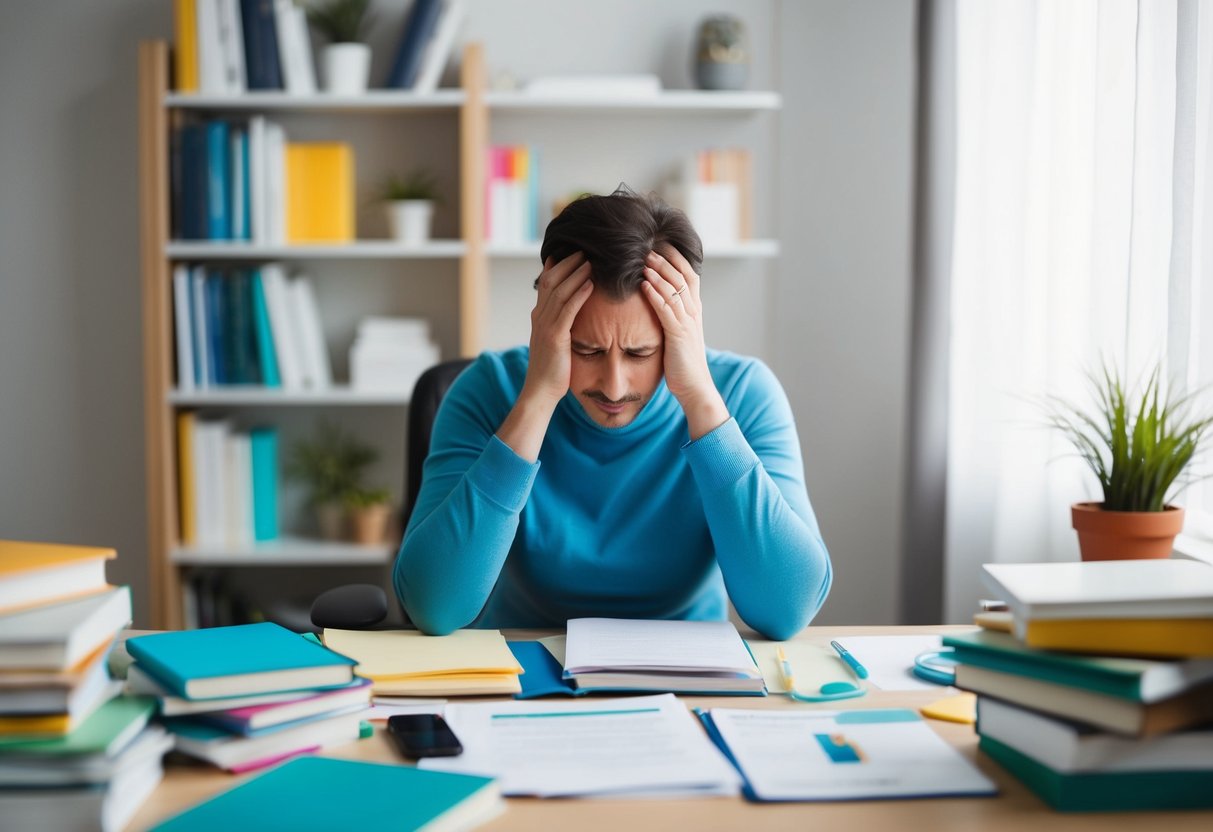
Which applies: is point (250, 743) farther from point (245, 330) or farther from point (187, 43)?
point (187, 43)

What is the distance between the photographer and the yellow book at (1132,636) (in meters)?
0.95

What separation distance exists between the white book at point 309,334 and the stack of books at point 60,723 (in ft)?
6.80

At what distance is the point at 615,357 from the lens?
153cm

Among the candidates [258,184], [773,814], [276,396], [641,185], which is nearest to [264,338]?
[276,396]

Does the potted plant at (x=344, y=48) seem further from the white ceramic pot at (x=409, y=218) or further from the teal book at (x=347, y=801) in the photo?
the teal book at (x=347, y=801)

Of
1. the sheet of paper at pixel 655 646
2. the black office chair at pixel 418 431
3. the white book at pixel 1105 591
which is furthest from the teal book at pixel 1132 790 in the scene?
the black office chair at pixel 418 431

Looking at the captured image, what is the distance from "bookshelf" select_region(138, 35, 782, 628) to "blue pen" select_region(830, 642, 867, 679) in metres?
1.74

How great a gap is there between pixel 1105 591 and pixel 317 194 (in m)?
2.43

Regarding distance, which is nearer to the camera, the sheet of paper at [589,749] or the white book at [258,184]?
the sheet of paper at [589,749]

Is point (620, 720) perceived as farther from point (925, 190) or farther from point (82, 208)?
point (82, 208)

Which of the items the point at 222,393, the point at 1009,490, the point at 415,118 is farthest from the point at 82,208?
the point at 1009,490

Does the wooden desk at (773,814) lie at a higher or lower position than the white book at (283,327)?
lower

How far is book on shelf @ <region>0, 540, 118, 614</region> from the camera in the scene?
3.08ft

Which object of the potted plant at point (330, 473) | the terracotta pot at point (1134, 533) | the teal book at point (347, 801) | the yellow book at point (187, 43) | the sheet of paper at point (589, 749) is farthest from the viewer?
the potted plant at point (330, 473)
